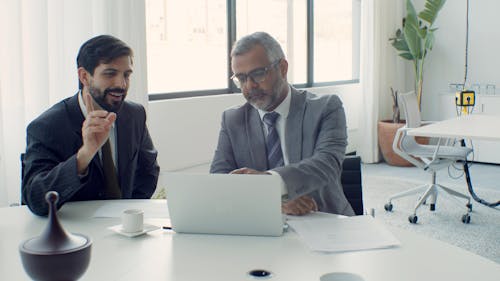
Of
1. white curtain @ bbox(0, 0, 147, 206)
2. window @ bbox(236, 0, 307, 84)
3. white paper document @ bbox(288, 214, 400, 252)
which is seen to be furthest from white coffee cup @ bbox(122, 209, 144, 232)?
window @ bbox(236, 0, 307, 84)

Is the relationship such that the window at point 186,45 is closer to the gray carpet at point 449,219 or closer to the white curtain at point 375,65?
the gray carpet at point 449,219

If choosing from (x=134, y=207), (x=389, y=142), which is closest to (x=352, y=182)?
(x=134, y=207)

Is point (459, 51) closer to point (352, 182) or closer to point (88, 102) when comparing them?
point (352, 182)

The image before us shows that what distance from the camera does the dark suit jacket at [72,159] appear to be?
1.89m

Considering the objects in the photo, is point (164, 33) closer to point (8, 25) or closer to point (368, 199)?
point (8, 25)

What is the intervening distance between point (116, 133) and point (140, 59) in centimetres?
158

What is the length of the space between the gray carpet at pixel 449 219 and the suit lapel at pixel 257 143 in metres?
1.91

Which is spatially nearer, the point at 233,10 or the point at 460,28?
the point at 233,10

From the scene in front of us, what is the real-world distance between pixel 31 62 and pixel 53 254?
227cm

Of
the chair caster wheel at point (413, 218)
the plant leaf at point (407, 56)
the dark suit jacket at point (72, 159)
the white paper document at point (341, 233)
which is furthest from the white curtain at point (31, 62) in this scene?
the plant leaf at point (407, 56)

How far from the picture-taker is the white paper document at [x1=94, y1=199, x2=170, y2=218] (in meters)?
1.91

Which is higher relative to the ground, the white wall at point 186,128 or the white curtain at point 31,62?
the white curtain at point 31,62

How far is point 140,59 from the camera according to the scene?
3797mm

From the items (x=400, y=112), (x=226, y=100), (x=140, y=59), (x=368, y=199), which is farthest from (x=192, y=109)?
(x=400, y=112)
